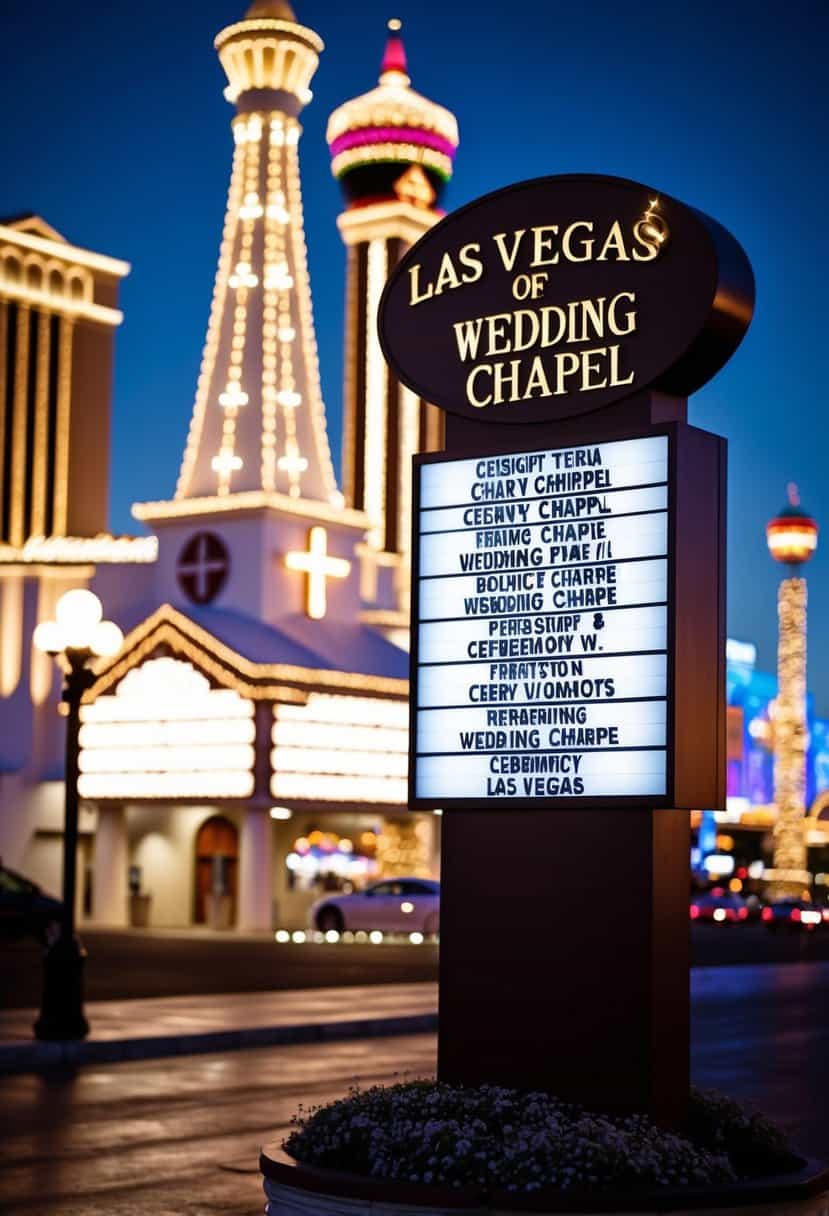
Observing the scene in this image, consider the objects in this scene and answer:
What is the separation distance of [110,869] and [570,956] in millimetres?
43128

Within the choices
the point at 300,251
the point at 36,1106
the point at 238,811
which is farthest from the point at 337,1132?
the point at 300,251

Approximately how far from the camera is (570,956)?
30.0ft

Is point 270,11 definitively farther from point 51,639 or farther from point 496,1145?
point 496,1145

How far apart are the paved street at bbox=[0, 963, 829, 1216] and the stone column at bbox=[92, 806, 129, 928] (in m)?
28.5

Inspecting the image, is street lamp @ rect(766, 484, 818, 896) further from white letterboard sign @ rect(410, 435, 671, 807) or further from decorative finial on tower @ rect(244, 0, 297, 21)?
white letterboard sign @ rect(410, 435, 671, 807)

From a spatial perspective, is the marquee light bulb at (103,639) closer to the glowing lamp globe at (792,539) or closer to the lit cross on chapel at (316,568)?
the lit cross on chapel at (316,568)

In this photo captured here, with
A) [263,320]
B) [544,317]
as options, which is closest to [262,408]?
[263,320]

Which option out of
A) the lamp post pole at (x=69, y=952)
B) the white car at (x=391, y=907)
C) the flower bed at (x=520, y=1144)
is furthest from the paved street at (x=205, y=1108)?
the white car at (x=391, y=907)

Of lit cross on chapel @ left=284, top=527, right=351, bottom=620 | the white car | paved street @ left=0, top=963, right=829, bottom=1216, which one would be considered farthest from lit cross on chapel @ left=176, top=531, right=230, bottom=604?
paved street @ left=0, top=963, right=829, bottom=1216

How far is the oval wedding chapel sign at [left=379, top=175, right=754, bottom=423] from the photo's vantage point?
9.20 meters

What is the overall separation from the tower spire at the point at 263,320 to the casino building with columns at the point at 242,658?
0.05 meters

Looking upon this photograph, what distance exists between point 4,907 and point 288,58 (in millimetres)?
25507

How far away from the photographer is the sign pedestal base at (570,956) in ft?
29.3

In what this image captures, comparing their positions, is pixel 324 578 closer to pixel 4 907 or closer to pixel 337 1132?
pixel 4 907
